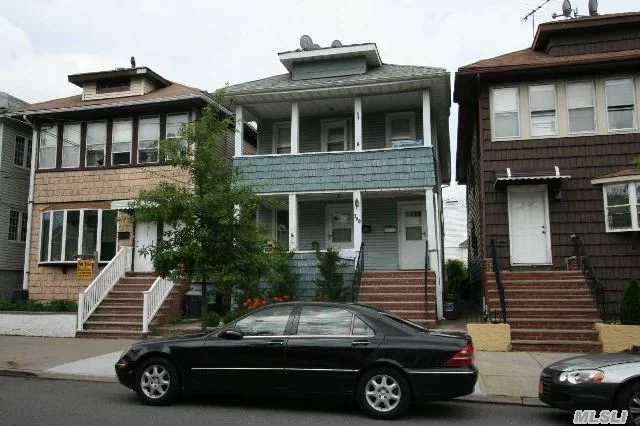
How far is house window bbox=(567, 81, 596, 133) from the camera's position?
15117 millimetres

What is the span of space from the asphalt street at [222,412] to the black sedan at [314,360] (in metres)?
0.27

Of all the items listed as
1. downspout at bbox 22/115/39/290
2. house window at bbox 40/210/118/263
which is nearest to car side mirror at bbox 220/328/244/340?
house window at bbox 40/210/118/263

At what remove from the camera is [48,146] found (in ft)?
66.0

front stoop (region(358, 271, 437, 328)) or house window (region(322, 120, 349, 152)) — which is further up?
house window (region(322, 120, 349, 152))

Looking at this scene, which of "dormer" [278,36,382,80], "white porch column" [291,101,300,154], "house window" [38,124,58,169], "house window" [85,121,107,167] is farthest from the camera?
"house window" [38,124,58,169]

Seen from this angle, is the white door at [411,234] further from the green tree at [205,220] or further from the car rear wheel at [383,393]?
the car rear wheel at [383,393]

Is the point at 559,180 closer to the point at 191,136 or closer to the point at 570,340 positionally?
the point at 570,340

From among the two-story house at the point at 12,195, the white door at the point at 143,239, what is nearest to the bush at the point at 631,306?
the white door at the point at 143,239

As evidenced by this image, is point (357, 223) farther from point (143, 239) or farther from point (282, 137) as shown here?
point (143, 239)

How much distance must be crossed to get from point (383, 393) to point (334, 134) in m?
12.9

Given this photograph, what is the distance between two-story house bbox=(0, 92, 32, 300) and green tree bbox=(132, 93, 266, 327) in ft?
42.0

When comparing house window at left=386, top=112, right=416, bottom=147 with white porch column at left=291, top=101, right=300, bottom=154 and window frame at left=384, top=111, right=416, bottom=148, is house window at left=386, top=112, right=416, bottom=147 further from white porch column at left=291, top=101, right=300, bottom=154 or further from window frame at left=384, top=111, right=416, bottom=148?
white porch column at left=291, top=101, right=300, bottom=154

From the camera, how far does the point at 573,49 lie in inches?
622

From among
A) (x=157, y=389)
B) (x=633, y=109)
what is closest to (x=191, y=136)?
(x=157, y=389)
